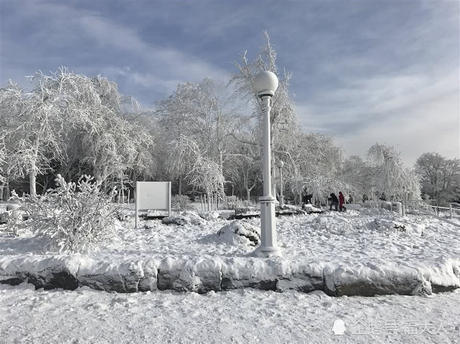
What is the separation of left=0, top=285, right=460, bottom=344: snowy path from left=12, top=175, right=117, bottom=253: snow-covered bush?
1774 mm

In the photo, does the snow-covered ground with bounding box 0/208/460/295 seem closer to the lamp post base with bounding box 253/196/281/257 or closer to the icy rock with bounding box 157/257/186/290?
the icy rock with bounding box 157/257/186/290

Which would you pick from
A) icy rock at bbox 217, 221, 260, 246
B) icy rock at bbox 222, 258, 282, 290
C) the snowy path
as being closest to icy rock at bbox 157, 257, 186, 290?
the snowy path

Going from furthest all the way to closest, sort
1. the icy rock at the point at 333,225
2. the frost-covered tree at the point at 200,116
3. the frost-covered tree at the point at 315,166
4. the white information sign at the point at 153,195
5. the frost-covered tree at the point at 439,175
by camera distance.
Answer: the frost-covered tree at the point at 439,175 → the frost-covered tree at the point at 315,166 → the frost-covered tree at the point at 200,116 → the white information sign at the point at 153,195 → the icy rock at the point at 333,225

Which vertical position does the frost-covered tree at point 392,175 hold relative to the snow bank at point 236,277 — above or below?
above

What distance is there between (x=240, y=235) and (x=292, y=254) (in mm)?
1497

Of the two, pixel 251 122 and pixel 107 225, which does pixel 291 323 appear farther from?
pixel 251 122

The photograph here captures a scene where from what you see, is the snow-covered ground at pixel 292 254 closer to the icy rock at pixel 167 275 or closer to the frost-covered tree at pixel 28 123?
the icy rock at pixel 167 275

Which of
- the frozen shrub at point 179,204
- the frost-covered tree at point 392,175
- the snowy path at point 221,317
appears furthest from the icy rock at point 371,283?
the frost-covered tree at point 392,175

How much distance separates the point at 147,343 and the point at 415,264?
3.50 metres

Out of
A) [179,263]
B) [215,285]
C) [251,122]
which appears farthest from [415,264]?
[251,122]

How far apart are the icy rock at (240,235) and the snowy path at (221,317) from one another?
2945mm

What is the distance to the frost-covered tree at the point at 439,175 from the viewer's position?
44.1 metres

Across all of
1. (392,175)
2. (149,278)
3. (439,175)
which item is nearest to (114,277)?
(149,278)

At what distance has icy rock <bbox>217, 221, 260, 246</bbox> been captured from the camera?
22.9 feet
